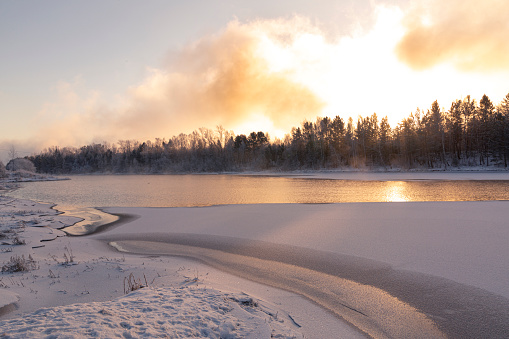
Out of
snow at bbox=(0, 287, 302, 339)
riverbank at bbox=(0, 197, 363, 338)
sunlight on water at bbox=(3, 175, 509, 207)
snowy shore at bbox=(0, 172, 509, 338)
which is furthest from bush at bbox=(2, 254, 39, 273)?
sunlight on water at bbox=(3, 175, 509, 207)

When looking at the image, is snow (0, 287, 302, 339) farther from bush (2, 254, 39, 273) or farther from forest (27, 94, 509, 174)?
forest (27, 94, 509, 174)

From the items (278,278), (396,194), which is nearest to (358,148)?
(396,194)

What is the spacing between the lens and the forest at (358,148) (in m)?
58.8

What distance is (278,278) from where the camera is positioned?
23.4 ft

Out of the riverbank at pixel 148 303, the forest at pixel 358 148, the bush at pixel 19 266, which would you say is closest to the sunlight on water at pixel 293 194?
the bush at pixel 19 266

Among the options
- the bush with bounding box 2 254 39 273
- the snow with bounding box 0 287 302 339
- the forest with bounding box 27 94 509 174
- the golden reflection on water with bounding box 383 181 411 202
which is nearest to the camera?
the snow with bounding box 0 287 302 339

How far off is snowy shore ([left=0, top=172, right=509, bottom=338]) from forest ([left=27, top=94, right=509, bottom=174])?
189 feet

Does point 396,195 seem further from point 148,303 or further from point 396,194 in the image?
point 148,303

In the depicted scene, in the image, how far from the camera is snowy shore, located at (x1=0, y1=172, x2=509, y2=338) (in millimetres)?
4402

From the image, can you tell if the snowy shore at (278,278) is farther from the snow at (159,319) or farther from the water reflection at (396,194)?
the water reflection at (396,194)

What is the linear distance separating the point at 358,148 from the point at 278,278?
79424mm

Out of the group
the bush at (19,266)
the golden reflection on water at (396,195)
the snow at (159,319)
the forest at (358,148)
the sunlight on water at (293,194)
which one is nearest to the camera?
the snow at (159,319)

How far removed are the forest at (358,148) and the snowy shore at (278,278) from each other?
57.6 m

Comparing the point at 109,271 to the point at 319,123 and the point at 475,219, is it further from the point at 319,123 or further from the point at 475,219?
the point at 319,123
